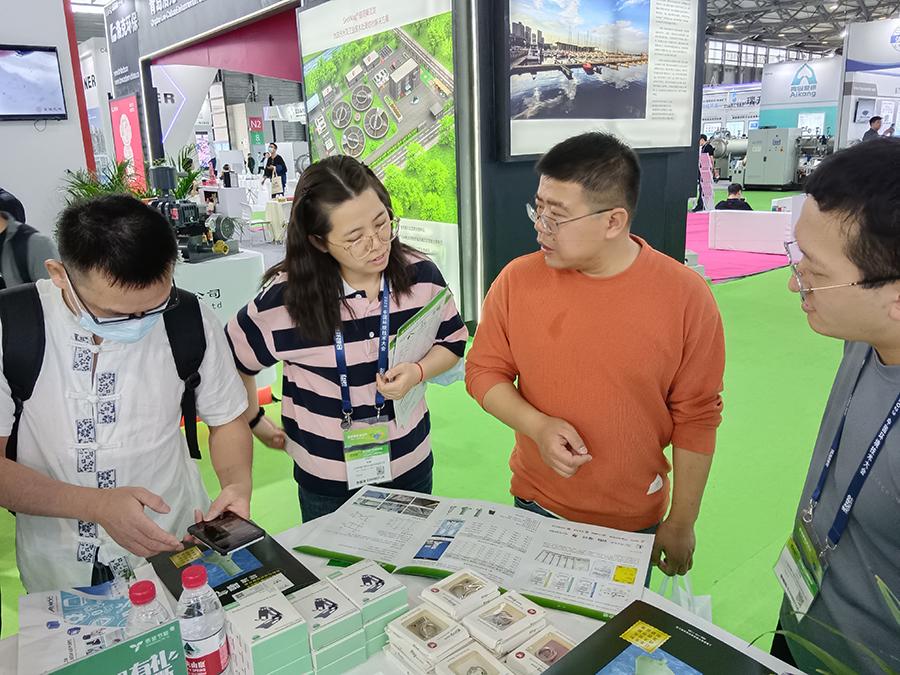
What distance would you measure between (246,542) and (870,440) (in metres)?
1.07

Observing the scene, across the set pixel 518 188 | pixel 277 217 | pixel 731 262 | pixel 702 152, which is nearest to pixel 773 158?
pixel 702 152

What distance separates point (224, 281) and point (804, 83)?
18.1m

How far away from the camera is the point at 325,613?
99cm

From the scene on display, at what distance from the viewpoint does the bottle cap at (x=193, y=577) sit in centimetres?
84

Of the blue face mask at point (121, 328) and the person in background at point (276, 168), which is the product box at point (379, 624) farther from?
the person in background at point (276, 168)

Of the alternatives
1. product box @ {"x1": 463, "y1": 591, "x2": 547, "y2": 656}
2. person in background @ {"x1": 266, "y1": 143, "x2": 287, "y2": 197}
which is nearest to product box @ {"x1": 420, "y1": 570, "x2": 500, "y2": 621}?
product box @ {"x1": 463, "y1": 591, "x2": 547, "y2": 656}

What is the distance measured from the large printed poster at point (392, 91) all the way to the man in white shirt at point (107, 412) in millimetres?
3533

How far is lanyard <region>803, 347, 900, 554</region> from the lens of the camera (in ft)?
3.22

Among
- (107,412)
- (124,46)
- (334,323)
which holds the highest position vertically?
(124,46)

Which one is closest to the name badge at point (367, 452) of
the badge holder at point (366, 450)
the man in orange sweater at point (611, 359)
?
the badge holder at point (366, 450)

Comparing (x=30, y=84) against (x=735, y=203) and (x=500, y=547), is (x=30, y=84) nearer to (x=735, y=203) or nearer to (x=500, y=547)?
(x=500, y=547)

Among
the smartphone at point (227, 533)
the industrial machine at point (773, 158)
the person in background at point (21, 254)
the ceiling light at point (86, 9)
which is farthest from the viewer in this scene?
the ceiling light at point (86, 9)

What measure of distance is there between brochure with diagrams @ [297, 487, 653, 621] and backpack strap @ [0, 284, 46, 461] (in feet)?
2.07

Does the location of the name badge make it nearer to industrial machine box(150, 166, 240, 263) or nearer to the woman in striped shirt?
the woman in striped shirt
